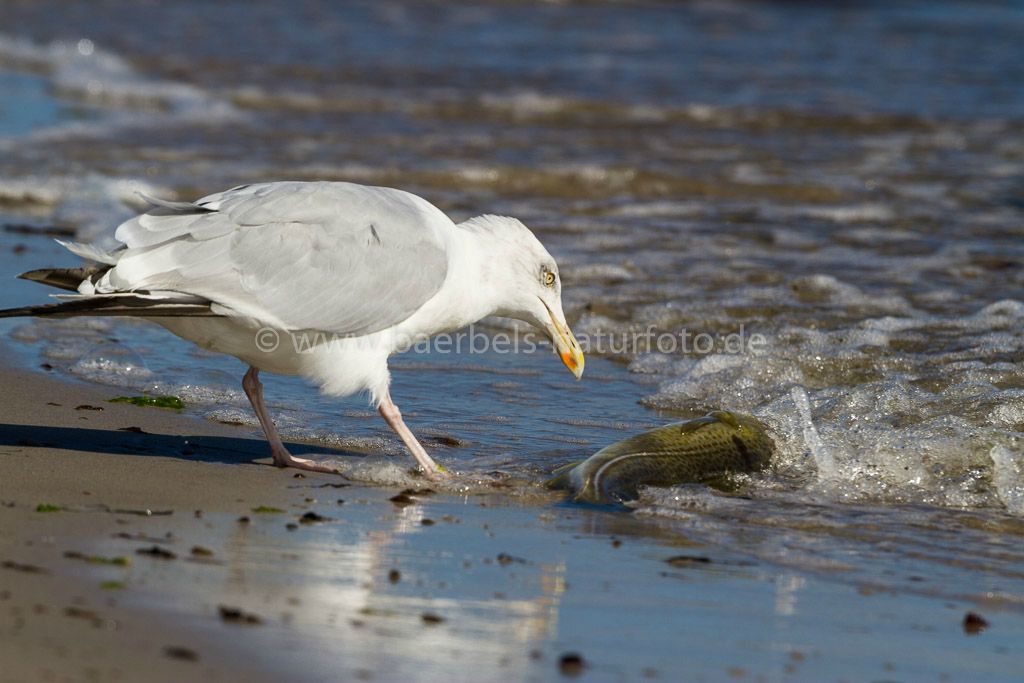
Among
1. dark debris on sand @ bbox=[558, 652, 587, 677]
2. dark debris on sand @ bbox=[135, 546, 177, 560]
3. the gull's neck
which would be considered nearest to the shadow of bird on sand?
the gull's neck

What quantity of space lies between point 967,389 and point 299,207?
3.30 meters

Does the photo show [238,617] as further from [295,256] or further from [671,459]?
[671,459]

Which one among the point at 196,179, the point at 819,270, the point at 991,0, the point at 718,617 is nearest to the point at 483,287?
the point at 718,617

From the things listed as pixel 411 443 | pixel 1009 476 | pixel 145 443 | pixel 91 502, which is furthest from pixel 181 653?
pixel 1009 476

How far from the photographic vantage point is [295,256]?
516cm

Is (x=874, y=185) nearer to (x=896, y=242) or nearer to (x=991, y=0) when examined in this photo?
(x=896, y=242)

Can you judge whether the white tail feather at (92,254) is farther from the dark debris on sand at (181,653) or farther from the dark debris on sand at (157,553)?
the dark debris on sand at (181,653)

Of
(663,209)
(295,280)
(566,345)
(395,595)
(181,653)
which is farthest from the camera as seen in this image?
(663,209)

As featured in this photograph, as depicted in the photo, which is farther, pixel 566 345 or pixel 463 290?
pixel 566 345

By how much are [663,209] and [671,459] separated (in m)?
6.45

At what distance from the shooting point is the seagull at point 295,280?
494 centimetres

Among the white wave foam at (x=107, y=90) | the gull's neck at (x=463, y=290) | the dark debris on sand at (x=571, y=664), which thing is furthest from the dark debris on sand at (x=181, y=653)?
the white wave foam at (x=107, y=90)

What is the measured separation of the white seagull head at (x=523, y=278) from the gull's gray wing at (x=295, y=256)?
1.07 ft

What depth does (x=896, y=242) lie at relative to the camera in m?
Result: 10.2
